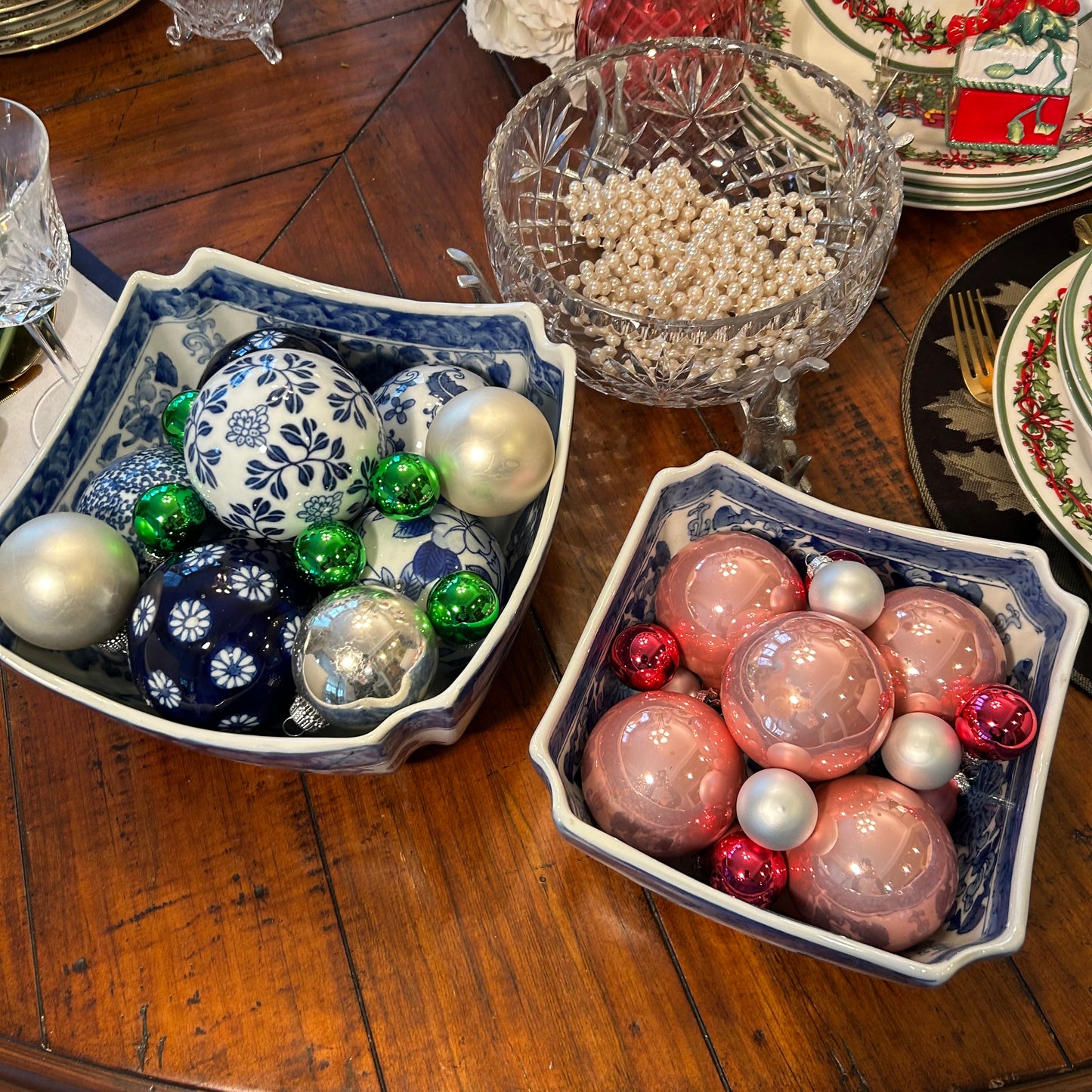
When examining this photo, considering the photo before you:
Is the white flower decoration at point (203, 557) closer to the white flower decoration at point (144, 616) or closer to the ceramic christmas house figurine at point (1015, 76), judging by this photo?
the white flower decoration at point (144, 616)

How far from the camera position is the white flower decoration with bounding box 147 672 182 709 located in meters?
0.41

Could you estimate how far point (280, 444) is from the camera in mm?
429

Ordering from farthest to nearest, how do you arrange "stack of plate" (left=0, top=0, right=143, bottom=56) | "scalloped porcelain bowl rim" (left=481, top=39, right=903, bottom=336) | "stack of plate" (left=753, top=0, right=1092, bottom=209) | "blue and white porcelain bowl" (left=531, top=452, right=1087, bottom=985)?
"stack of plate" (left=0, top=0, right=143, bottom=56)
"stack of plate" (left=753, top=0, right=1092, bottom=209)
"scalloped porcelain bowl rim" (left=481, top=39, right=903, bottom=336)
"blue and white porcelain bowl" (left=531, top=452, right=1087, bottom=985)

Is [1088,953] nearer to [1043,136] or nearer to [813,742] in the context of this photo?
[813,742]

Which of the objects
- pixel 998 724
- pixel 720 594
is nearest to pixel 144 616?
pixel 720 594

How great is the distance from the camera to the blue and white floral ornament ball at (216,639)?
1.35ft

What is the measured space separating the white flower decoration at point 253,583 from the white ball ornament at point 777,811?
0.21 meters

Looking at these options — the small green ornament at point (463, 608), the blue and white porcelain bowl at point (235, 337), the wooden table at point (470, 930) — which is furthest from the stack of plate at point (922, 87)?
the small green ornament at point (463, 608)

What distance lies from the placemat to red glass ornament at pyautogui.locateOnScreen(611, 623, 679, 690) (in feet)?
0.59

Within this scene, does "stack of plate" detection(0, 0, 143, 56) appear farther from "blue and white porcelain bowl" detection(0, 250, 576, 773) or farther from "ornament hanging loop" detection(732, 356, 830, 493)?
"ornament hanging loop" detection(732, 356, 830, 493)

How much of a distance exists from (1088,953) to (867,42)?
54 cm

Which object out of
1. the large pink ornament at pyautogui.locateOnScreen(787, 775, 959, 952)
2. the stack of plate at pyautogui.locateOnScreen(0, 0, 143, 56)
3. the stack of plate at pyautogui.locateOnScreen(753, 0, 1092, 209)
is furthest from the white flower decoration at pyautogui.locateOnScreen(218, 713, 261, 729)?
the stack of plate at pyautogui.locateOnScreen(0, 0, 143, 56)

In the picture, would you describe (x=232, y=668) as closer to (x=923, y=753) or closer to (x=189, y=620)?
(x=189, y=620)

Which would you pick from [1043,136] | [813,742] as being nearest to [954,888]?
[813,742]
